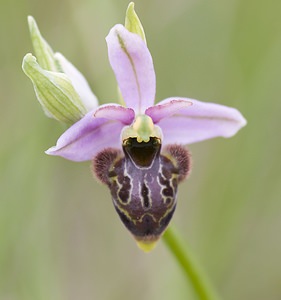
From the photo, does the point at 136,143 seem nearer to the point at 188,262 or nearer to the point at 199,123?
the point at 199,123

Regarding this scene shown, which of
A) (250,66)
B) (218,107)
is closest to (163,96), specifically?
(250,66)

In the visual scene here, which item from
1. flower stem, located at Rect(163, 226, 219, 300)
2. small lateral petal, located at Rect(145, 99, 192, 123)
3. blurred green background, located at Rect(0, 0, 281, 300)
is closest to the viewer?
small lateral petal, located at Rect(145, 99, 192, 123)

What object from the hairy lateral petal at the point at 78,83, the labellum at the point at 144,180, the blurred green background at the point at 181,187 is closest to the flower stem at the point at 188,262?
the labellum at the point at 144,180

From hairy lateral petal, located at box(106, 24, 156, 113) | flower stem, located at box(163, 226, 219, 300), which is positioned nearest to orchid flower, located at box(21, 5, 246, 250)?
hairy lateral petal, located at box(106, 24, 156, 113)

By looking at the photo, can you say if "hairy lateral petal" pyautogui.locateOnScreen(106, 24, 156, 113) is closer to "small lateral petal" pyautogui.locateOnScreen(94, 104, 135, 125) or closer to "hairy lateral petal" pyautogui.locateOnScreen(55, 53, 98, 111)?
"small lateral petal" pyautogui.locateOnScreen(94, 104, 135, 125)

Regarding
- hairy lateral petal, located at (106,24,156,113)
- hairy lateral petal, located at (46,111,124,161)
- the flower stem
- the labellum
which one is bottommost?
the flower stem

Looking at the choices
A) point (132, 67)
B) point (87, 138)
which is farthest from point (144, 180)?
point (132, 67)
